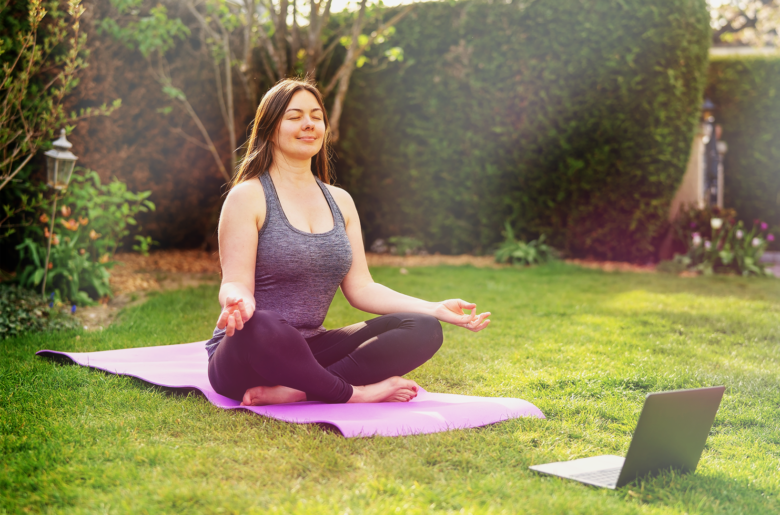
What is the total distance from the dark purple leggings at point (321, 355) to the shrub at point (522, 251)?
5.80 meters

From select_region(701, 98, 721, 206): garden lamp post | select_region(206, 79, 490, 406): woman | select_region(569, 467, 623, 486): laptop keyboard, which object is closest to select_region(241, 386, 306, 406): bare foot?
select_region(206, 79, 490, 406): woman

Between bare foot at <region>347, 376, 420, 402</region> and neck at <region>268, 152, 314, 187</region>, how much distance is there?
92 cm

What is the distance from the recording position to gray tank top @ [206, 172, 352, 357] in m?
2.60

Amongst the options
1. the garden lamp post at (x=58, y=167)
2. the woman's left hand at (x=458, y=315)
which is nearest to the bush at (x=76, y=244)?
the garden lamp post at (x=58, y=167)

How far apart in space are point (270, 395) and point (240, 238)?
0.63 metres

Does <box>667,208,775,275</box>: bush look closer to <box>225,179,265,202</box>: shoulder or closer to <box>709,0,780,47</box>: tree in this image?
Result: <box>225,179,265,202</box>: shoulder

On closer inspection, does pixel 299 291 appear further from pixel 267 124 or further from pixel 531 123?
pixel 531 123

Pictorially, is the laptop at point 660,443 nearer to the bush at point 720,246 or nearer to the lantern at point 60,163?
the lantern at point 60,163

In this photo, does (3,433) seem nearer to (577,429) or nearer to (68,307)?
(577,429)

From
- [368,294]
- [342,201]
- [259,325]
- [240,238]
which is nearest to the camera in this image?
[259,325]

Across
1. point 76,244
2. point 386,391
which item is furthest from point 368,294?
point 76,244

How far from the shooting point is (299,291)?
2.68m

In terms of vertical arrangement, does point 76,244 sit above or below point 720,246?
Answer: below

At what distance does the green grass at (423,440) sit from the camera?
1759 millimetres
